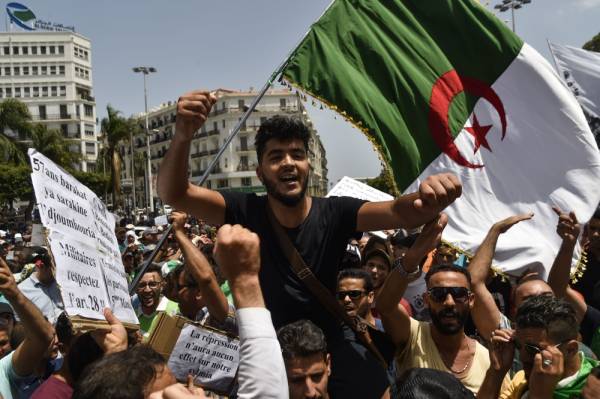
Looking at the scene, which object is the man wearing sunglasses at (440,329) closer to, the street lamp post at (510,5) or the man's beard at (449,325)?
the man's beard at (449,325)

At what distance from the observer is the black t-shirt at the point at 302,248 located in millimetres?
2564

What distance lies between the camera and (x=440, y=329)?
10.7 feet

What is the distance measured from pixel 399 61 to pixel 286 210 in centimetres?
262

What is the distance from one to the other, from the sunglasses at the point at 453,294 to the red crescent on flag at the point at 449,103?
1776 mm

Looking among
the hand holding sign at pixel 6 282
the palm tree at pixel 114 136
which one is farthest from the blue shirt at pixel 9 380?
the palm tree at pixel 114 136

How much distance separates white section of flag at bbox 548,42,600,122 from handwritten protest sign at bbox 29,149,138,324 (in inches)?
213

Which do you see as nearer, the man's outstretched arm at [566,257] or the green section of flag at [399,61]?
the man's outstretched arm at [566,257]

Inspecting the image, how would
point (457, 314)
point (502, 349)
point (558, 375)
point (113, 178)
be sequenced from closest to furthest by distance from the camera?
point (558, 375) < point (502, 349) < point (457, 314) < point (113, 178)

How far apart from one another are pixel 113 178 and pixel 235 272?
51.0 meters

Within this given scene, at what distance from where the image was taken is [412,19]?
4957mm

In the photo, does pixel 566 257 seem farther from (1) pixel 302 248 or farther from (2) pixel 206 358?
(2) pixel 206 358

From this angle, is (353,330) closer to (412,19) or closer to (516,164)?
(516,164)

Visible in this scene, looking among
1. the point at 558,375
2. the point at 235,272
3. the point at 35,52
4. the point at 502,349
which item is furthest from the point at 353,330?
the point at 35,52

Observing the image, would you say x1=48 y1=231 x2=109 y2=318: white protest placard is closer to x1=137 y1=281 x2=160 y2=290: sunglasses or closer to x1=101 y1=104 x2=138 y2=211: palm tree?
x1=137 y1=281 x2=160 y2=290: sunglasses
